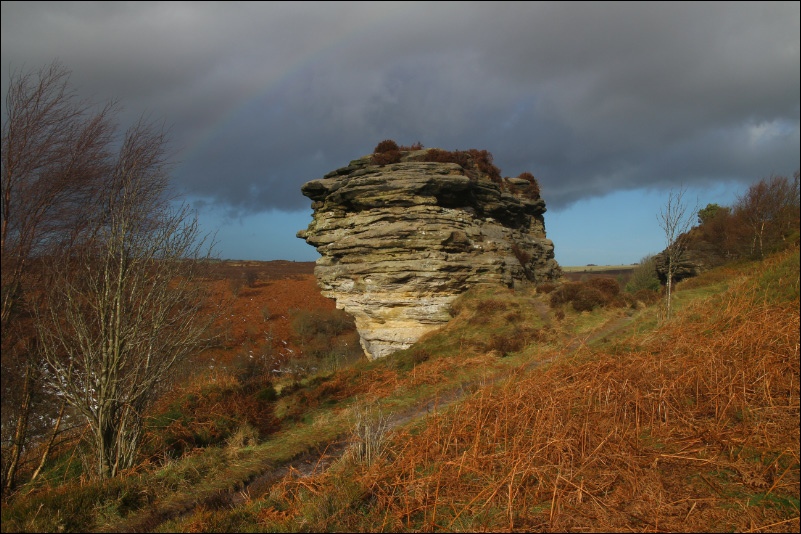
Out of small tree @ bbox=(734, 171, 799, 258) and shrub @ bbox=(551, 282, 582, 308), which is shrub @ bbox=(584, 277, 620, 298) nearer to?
shrub @ bbox=(551, 282, 582, 308)

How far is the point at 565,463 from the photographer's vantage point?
18.0 ft

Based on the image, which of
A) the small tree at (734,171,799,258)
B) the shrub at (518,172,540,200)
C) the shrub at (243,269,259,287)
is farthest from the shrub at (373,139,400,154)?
the shrub at (243,269,259,287)

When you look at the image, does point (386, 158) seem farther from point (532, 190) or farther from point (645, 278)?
point (645, 278)

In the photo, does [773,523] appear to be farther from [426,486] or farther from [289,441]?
[289,441]

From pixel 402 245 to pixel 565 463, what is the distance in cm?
1567

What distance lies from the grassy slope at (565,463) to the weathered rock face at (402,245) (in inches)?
444

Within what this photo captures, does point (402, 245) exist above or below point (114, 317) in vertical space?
above

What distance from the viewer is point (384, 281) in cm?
2078

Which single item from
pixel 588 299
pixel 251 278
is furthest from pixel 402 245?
pixel 251 278

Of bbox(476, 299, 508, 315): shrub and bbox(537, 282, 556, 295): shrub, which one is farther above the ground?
bbox(537, 282, 556, 295): shrub

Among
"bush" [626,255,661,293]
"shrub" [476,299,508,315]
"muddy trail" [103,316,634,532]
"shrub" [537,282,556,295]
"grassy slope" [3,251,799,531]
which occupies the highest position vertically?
"bush" [626,255,661,293]

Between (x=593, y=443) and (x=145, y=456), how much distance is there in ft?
24.7

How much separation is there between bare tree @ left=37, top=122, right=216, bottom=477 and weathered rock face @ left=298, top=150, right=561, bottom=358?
1320cm

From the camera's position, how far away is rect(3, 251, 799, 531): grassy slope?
4.71m
